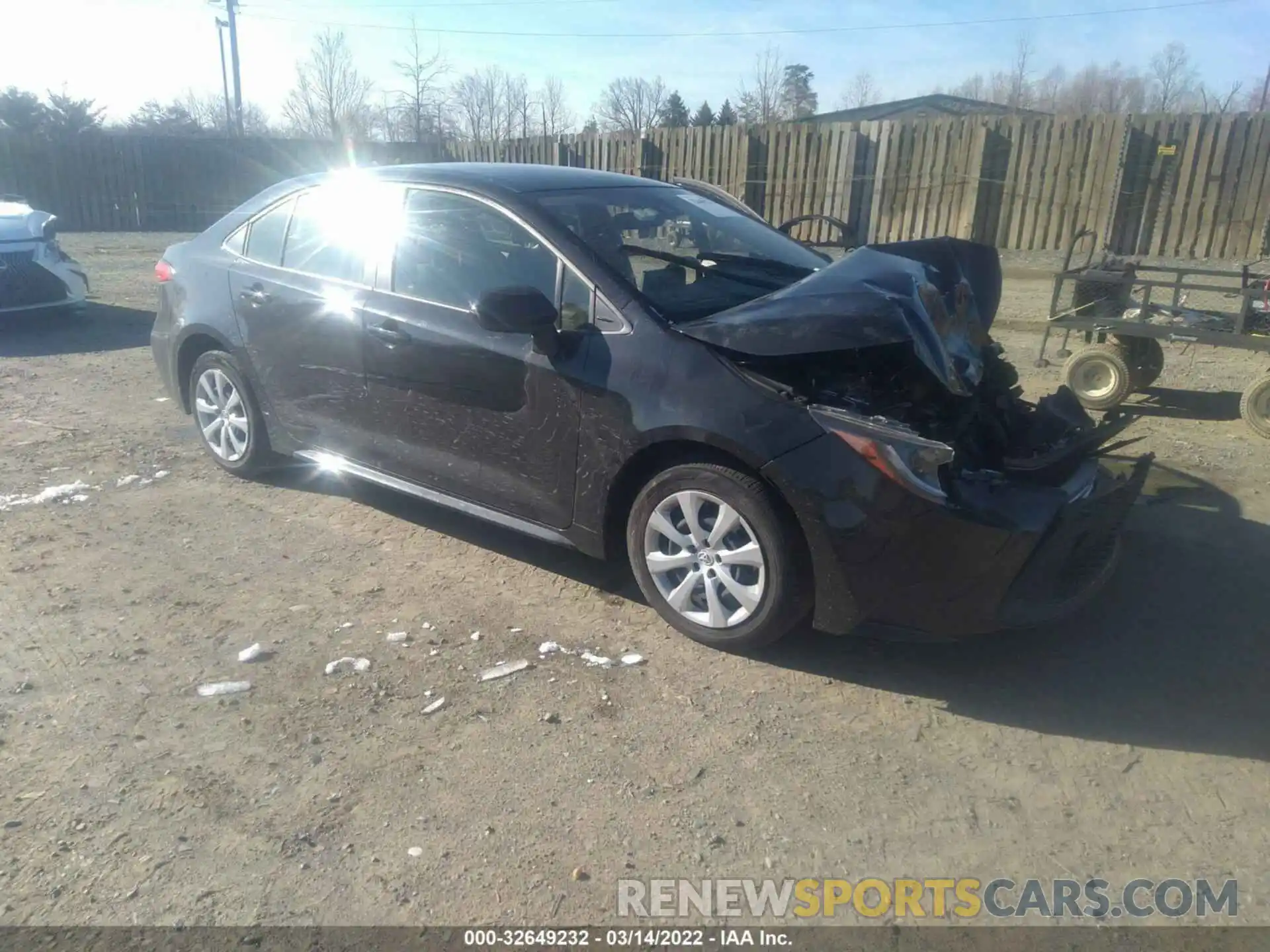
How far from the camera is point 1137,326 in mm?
6824

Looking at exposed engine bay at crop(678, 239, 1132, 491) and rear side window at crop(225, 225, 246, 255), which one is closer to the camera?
exposed engine bay at crop(678, 239, 1132, 491)

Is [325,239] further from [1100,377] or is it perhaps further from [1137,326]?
[1100,377]

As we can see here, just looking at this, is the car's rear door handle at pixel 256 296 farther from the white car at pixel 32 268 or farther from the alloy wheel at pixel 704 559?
the white car at pixel 32 268

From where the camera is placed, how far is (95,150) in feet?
69.6

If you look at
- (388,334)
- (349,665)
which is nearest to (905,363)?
(388,334)

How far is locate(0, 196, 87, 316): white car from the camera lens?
372 inches

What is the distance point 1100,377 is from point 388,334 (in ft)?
17.9

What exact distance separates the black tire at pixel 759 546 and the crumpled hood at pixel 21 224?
28.2 feet

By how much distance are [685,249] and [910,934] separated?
9.94ft

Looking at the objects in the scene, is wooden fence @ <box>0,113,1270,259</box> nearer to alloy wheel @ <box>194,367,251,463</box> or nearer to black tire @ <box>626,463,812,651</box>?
alloy wheel @ <box>194,367,251,463</box>

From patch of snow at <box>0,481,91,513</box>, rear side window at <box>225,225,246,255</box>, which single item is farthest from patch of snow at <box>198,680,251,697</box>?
rear side window at <box>225,225,246,255</box>

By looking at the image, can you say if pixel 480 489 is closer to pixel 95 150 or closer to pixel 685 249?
pixel 685 249

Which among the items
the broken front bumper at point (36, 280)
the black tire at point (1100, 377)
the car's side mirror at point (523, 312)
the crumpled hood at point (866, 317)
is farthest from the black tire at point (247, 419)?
the black tire at point (1100, 377)

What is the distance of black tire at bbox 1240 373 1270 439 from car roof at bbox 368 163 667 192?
4298 mm
